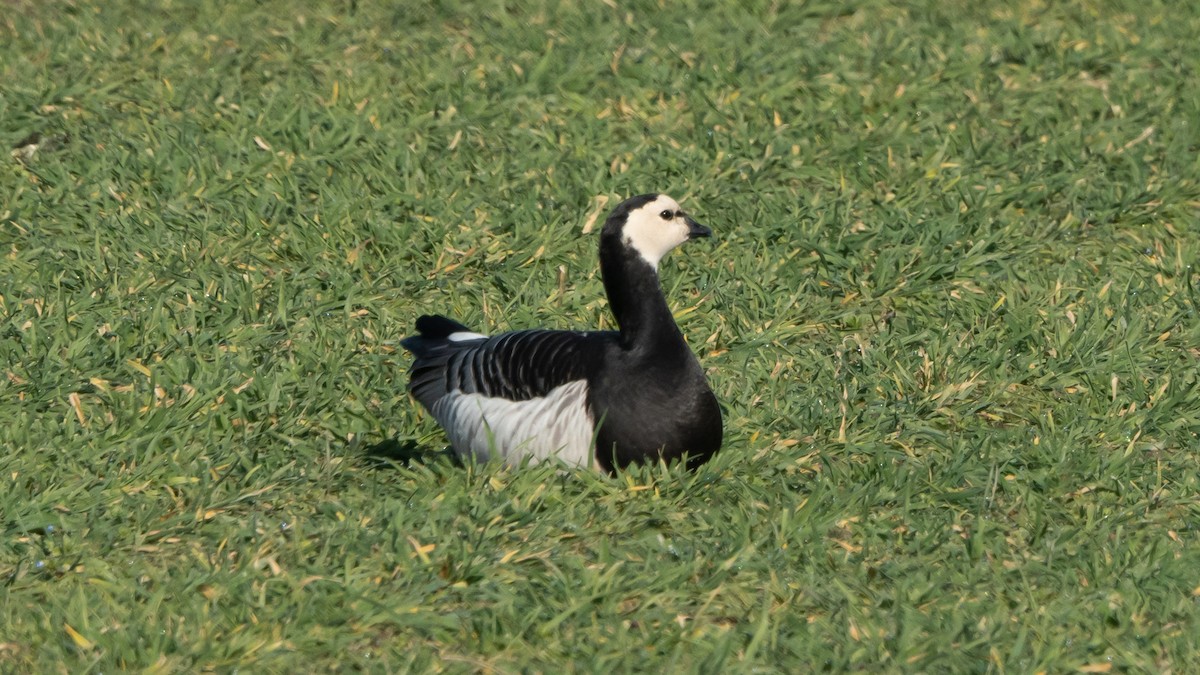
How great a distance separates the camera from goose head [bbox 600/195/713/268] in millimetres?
5328

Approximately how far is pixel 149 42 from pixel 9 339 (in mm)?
2930

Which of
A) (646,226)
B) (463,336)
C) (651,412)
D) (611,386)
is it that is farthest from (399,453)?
(646,226)

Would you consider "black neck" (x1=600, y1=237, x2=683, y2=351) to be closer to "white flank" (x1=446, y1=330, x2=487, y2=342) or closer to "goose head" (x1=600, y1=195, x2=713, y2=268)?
"goose head" (x1=600, y1=195, x2=713, y2=268)

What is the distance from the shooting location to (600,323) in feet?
21.5

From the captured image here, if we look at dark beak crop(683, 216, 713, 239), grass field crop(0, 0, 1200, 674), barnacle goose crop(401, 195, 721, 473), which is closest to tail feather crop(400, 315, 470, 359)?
grass field crop(0, 0, 1200, 674)

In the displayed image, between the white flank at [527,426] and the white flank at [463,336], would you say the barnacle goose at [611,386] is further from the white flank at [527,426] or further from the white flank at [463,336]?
the white flank at [463,336]

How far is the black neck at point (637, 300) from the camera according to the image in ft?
17.4

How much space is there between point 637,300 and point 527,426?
1.74 ft

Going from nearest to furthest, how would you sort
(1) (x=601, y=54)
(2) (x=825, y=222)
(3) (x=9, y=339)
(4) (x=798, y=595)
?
(4) (x=798, y=595) < (3) (x=9, y=339) < (2) (x=825, y=222) < (1) (x=601, y=54)

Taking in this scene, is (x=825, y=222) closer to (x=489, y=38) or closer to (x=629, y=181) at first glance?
(x=629, y=181)

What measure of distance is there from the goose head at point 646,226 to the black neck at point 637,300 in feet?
0.07

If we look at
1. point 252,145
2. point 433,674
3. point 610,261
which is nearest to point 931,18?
point 252,145

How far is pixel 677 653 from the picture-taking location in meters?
4.24

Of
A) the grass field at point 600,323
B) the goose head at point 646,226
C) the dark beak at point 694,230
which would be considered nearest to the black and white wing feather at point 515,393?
the grass field at point 600,323
